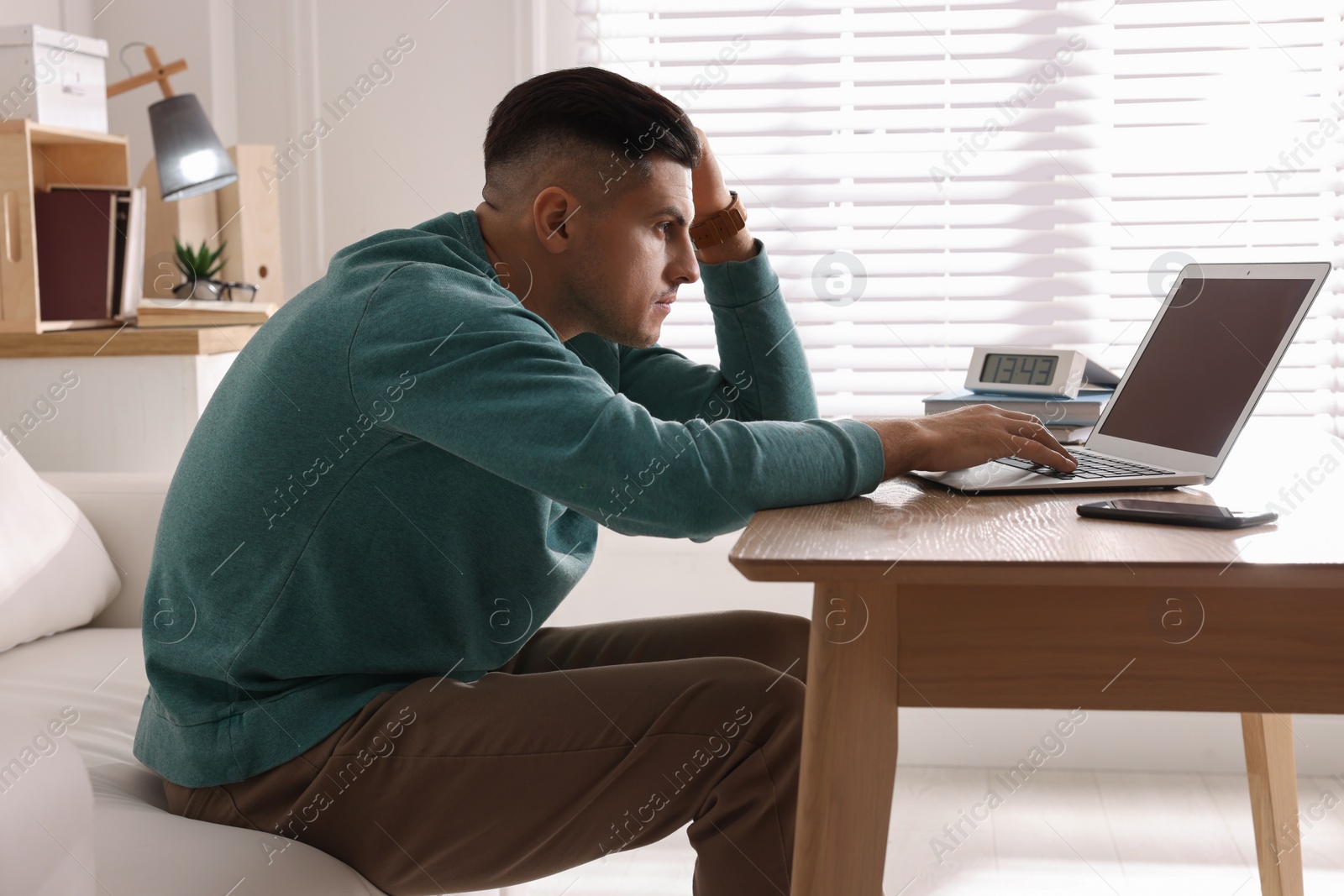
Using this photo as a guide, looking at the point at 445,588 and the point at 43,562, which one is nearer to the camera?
the point at 445,588

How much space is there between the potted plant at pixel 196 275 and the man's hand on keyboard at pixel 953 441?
68.2 inches

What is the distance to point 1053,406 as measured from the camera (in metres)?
1.45

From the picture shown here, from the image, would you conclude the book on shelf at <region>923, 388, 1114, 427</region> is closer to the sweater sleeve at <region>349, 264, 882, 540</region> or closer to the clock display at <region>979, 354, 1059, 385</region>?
the clock display at <region>979, 354, 1059, 385</region>

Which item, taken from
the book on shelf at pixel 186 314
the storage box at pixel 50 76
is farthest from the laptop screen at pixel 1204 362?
the storage box at pixel 50 76

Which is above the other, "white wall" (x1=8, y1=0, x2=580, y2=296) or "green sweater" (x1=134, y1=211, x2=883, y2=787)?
"white wall" (x1=8, y1=0, x2=580, y2=296)

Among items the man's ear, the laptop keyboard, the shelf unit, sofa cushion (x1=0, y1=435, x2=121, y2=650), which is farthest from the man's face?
the shelf unit

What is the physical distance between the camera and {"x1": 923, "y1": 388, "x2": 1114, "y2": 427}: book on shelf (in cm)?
144

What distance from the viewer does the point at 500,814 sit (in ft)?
3.23

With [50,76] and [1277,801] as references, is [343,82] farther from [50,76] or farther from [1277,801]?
[1277,801]

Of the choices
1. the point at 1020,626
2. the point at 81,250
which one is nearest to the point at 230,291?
the point at 81,250

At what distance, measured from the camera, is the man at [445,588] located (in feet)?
3.02

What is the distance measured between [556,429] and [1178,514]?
49cm

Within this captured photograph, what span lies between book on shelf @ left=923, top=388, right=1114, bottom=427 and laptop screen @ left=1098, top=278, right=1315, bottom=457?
0.12 meters

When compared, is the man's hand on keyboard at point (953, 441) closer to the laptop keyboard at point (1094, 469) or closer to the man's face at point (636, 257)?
the laptop keyboard at point (1094, 469)
